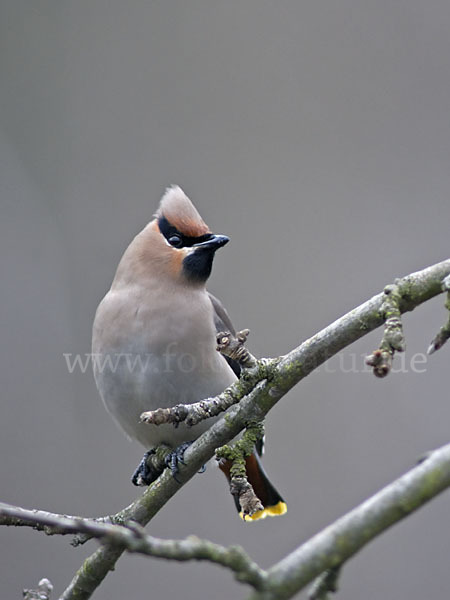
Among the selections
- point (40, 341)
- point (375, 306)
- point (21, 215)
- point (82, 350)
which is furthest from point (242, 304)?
point (375, 306)

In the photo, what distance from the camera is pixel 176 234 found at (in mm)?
3912

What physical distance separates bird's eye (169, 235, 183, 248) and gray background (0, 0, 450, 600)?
6.01ft

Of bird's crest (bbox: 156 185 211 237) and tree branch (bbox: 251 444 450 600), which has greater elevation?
bird's crest (bbox: 156 185 211 237)

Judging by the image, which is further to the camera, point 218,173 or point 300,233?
point 218,173

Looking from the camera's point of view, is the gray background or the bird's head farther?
the gray background

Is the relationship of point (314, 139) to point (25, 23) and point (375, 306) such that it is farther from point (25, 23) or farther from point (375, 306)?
point (375, 306)

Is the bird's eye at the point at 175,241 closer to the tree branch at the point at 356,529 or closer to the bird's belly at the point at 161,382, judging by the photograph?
the bird's belly at the point at 161,382

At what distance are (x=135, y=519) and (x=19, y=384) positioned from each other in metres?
3.33

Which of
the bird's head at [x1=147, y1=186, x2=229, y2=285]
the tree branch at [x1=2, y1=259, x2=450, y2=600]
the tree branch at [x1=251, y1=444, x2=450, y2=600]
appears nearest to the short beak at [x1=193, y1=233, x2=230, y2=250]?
the bird's head at [x1=147, y1=186, x2=229, y2=285]

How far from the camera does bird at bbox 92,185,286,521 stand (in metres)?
3.51

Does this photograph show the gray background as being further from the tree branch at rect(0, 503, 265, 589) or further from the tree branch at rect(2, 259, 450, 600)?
the tree branch at rect(0, 503, 265, 589)

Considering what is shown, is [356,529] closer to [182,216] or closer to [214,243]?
[214,243]

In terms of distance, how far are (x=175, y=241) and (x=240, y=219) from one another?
8.29ft

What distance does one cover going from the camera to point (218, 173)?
6625 millimetres
